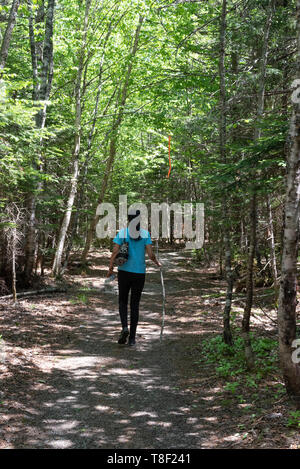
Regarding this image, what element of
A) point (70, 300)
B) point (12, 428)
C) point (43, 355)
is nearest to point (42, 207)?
point (70, 300)

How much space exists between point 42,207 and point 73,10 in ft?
31.8

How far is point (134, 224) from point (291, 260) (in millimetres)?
3627

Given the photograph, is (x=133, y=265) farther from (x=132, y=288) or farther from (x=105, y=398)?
(x=105, y=398)

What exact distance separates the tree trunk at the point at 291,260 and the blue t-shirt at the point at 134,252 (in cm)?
337

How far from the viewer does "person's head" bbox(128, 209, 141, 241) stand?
Answer: 7047 mm

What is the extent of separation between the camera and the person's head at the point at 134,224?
23.1 feet

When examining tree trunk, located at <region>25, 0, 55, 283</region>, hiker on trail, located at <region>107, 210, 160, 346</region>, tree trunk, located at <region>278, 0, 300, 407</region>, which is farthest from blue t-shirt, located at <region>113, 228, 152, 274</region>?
tree trunk, located at <region>25, 0, 55, 283</region>

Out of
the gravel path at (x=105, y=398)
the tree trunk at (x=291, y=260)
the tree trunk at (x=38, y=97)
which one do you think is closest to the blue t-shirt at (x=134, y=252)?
the gravel path at (x=105, y=398)

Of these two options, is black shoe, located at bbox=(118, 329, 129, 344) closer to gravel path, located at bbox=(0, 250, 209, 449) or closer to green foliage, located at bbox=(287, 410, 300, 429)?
gravel path, located at bbox=(0, 250, 209, 449)

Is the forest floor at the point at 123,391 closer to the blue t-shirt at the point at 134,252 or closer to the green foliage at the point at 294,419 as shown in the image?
the green foliage at the point at 294,419

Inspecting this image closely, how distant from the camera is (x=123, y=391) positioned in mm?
5113

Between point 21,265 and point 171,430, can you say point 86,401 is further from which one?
point 21,265

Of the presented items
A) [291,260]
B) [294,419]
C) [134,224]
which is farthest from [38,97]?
[294,419]

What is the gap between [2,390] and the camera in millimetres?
4855
